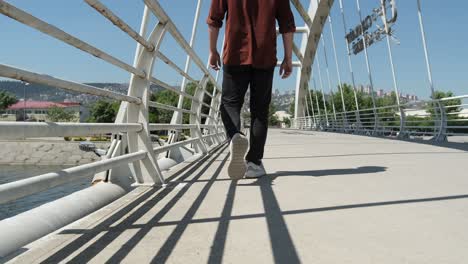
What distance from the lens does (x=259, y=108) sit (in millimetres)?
3451

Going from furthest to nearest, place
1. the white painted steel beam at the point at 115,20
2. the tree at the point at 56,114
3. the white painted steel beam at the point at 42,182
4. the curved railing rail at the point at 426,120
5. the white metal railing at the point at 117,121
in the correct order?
1. the curved railing rail at the point at 426,120
2. the tree at the point at 56,114
3. the white painted steel beam at the point at 115,20
4. the white metal railing at the point at 117,121
5. the white painted steel beam at the point at 42,182

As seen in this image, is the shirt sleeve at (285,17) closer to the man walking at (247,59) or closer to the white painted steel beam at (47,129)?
the man walking at (247,59)

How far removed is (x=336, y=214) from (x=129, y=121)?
144 cm

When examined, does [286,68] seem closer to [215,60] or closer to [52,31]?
[215,60]

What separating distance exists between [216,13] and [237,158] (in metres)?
1.11

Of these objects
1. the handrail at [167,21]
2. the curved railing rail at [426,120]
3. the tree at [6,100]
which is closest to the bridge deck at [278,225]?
the tree at [6,100]

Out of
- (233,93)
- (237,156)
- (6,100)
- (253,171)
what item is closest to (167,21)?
(233,93)

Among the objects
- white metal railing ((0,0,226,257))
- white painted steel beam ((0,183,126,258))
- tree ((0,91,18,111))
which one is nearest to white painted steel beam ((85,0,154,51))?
white metal railing ((0,0,226,257))

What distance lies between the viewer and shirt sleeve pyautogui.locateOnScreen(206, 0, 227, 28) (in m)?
3.33

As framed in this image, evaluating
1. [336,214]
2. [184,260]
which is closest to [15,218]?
[184,260]

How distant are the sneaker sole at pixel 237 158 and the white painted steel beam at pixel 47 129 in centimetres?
105

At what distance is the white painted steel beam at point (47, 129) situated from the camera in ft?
4.14

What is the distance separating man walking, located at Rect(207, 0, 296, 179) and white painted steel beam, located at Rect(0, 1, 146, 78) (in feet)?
3.64

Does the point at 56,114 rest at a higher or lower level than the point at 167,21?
lower
